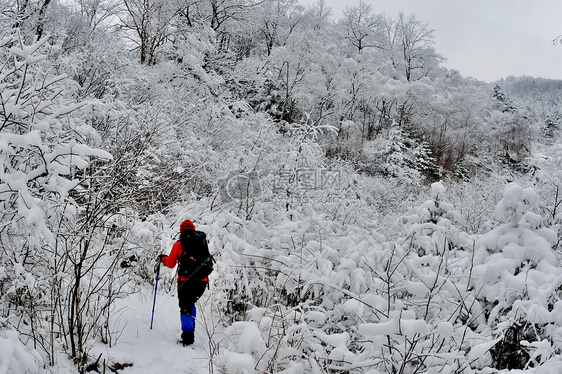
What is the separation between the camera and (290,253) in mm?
4797

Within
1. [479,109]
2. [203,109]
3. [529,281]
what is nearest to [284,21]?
[203,109]

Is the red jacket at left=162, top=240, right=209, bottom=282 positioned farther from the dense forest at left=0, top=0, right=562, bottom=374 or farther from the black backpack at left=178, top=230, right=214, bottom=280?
the dense forest at left=0, top=0, right=562, bottom=374

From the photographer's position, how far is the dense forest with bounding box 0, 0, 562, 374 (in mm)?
2289

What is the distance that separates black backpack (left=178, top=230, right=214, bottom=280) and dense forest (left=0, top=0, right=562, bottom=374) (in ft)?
2.33

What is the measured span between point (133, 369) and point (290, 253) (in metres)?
2.47

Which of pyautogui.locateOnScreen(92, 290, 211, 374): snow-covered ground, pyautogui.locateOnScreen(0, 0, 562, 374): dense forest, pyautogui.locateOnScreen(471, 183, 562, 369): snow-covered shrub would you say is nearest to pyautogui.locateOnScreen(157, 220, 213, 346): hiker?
pyautogui.locateOnScreen(92, 290, 211, 374): snow-covered ground

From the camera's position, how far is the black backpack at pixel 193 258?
3.92 metres

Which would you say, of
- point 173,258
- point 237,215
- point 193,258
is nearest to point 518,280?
point 193,258

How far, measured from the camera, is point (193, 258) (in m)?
3.92

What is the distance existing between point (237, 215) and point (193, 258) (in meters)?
2.24

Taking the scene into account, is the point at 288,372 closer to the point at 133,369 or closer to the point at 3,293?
the point at 133,369

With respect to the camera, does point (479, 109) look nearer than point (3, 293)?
No

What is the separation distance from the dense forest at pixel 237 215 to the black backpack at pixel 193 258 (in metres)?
0.71

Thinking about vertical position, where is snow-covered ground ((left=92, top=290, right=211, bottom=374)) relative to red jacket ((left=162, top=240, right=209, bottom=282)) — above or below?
below
